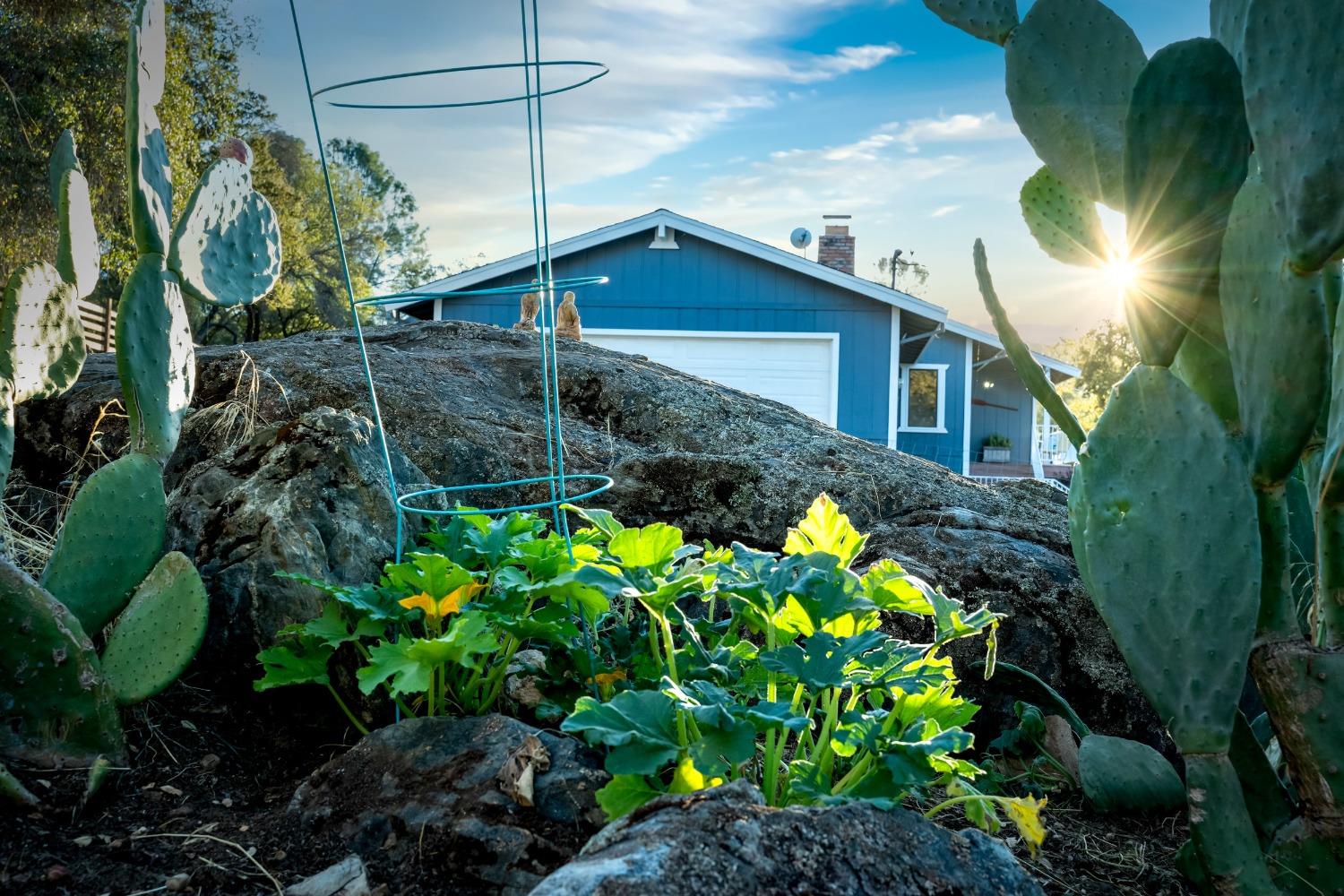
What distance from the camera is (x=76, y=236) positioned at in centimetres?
294

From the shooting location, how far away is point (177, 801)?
207 cm

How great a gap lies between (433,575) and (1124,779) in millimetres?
1795

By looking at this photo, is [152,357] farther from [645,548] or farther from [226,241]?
[645,548]

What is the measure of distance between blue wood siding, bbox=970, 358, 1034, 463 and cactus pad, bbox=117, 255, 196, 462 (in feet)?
62.8

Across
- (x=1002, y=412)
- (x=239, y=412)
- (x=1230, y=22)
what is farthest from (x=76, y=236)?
(x=1002, y=412)

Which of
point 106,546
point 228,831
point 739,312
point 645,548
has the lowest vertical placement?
point 228,831

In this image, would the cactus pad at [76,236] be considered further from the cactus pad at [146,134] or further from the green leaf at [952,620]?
the green leaf at [952,620]

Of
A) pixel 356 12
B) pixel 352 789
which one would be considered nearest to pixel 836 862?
pixel 352 789

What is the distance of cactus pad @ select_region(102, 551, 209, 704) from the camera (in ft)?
7.39

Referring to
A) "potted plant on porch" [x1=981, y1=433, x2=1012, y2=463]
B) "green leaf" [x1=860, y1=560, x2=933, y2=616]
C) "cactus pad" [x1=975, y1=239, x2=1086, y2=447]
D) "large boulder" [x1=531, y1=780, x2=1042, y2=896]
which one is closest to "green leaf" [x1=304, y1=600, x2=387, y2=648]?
"large boulder" [x1=531, y1=780, x2=1042, y2=896]

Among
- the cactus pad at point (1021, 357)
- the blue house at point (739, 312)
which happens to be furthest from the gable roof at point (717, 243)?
the cactus pad at point (1021, 357)

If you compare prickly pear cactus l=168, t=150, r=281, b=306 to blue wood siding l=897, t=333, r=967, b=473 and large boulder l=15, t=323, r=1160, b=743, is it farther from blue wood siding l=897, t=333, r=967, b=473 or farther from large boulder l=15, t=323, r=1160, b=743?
blue wood siding l=897, t=333, r=967, b=473

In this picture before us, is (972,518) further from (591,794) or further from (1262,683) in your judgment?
(591,794)

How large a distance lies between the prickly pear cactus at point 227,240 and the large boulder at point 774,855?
7.33ft
